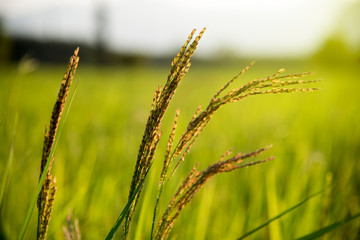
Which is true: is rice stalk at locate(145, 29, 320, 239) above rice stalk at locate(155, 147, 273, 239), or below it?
above

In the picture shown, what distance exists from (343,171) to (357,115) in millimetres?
1716

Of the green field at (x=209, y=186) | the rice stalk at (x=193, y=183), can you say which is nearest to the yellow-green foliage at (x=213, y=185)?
the green field at (x=209, y=186)

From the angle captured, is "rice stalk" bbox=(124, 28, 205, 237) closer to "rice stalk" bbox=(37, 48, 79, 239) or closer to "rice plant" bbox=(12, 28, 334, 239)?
"rice plant" bbox=(12, 28, 334, 239)

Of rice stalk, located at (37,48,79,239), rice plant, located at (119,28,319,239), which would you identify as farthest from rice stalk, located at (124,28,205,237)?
rice stalk, located at (37,48,79,239)

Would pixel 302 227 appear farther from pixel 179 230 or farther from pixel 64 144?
pixel 64 144

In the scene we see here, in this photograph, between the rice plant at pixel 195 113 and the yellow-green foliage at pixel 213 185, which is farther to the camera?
the yellow-green foliage at pixel 213 185

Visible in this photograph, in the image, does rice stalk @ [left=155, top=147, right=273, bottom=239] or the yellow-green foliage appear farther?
the yellow-green foliage

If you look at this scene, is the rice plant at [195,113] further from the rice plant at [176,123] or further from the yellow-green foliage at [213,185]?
the yellow-green foliage at [213,185]

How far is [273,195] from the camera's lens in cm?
115

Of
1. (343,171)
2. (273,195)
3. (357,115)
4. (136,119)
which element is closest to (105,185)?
(273,195)

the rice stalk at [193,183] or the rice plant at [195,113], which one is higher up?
the rice plant at [195,113]

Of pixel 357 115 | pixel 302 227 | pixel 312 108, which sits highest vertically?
pixel 312 108

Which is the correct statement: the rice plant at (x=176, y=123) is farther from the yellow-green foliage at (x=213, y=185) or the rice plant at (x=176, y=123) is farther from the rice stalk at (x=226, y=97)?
the yellow-green foliage at (x=213, y=185)

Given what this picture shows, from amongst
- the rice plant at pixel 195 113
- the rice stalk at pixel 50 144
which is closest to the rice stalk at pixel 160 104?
the rice plant at pixel 195 113
